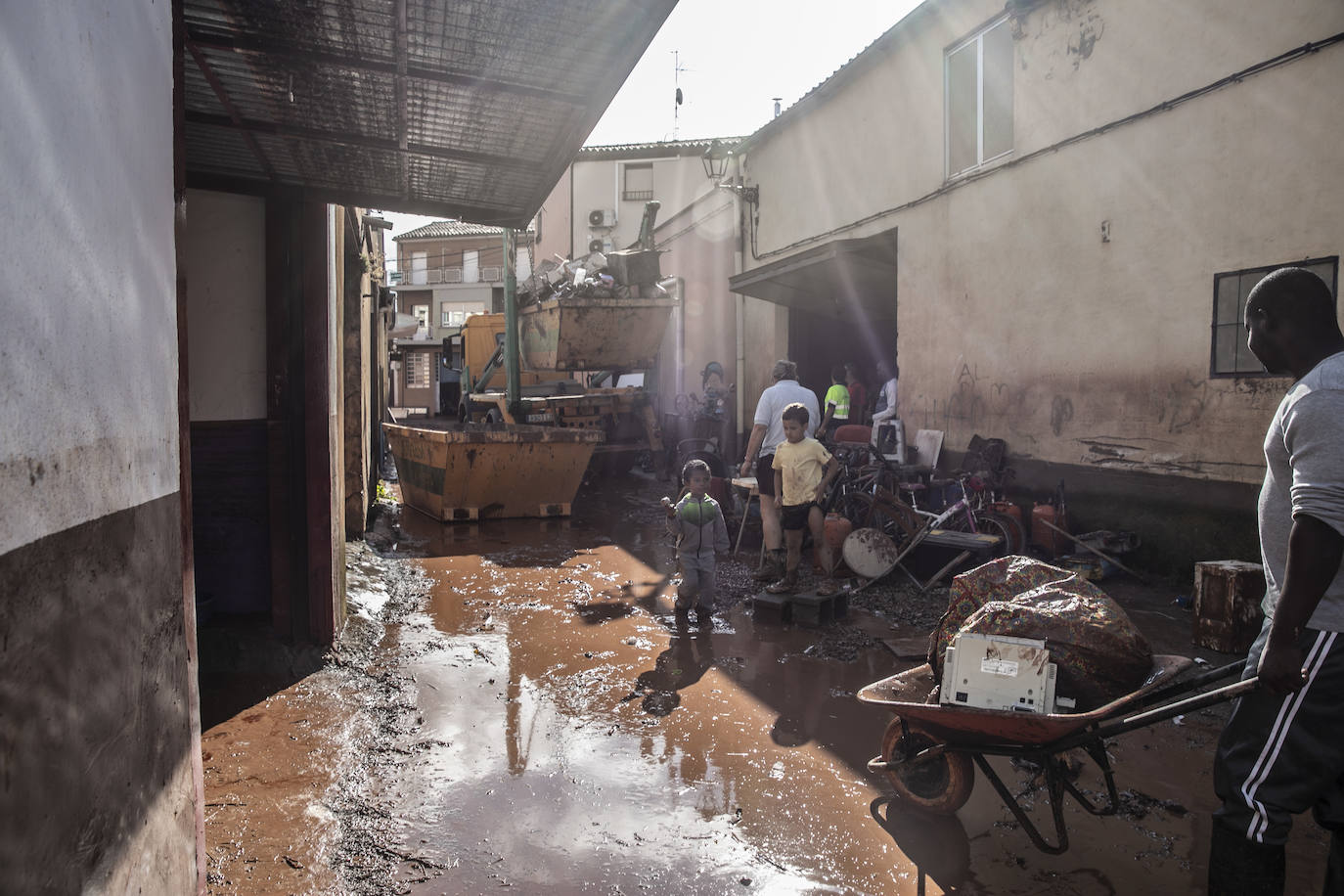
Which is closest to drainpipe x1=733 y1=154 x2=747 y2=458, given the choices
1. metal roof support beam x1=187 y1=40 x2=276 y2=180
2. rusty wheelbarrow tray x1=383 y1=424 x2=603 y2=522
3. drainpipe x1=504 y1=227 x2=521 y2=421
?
drainpipe x1=504 y1=227 x2=521 y2=421

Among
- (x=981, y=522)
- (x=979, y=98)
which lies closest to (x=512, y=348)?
(x=979, y=98)

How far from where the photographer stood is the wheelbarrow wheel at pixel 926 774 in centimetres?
339

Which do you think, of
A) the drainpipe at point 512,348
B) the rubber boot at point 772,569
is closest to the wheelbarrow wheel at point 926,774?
the rubber boot at point 772,569

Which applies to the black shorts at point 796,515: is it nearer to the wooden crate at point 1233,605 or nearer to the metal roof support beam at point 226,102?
the wooden crate at point 1233,605

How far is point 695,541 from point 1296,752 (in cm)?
428

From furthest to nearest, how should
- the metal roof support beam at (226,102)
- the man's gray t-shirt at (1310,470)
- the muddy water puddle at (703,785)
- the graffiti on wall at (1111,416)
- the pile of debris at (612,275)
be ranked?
the pile of debris at (612,275) → the graffiti on wall at (1111,416) → the metal roof support beam at (226,102) → the muddy water puddle at (703,785) → the man's gray t-shirt at (1310,470)

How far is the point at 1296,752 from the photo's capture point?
2.35 m

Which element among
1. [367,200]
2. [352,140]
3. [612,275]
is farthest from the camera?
[612,275]

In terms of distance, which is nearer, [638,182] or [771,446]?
[771,446]

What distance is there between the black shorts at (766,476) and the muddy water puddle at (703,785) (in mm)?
1605

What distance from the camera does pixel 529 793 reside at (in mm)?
3674

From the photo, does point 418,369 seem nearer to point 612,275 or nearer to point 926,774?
point 612,275

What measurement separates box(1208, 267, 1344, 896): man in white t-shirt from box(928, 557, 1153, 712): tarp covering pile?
70cm

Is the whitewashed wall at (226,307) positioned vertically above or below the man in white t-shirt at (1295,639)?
above
